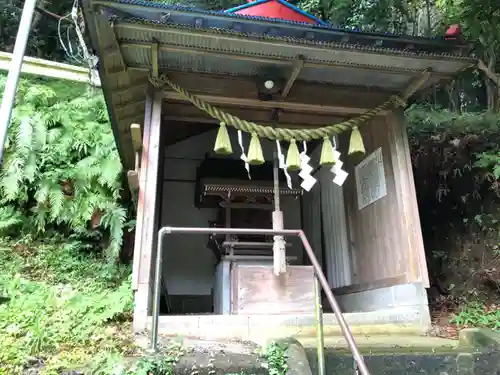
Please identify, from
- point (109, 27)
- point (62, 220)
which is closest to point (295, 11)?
point (109, 27)

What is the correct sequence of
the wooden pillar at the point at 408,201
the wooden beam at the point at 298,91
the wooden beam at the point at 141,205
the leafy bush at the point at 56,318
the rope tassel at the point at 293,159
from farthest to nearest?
the wooden beam at the point at 298,91 → the rope tassel at the point at 293,159 → the wooden pillar at the point at 408,201 → the wooden beam at the point at 141,205 → the leafy bush at the point at 56,318

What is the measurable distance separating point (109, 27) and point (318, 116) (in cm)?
344

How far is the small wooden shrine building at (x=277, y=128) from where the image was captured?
4.93 meters

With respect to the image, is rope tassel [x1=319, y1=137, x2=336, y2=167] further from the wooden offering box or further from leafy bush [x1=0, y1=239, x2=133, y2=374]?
leafy bush [x1=0, y1=239, x2=133, y2=374]

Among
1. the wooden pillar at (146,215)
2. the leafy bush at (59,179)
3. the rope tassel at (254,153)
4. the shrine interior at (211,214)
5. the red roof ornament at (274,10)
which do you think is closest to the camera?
the wooden pillar at (146,215)

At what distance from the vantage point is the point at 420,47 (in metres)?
5.45

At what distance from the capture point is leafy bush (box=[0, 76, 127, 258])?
→ 754cm

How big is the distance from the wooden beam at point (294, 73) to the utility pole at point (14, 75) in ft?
10.3

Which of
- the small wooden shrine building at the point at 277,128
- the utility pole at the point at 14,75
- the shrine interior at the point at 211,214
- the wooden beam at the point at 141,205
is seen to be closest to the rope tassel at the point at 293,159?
the small wooden shrine building at the point at 277,128

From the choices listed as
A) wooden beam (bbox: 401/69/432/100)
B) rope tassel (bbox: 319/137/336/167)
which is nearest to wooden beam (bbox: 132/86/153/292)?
rope tassel (bbox: 319/137/336/167)

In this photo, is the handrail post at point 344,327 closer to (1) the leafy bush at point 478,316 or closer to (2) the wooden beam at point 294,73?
(2) the wooden beam at point 294,73

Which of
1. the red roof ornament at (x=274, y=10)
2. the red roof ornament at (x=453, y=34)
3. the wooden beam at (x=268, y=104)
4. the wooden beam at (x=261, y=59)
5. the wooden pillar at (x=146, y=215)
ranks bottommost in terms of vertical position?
the wooden pillar at (x=146, y=215)

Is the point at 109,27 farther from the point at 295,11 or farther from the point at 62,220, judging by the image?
the point at 62,220

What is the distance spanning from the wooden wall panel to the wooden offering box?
3.60 feet
